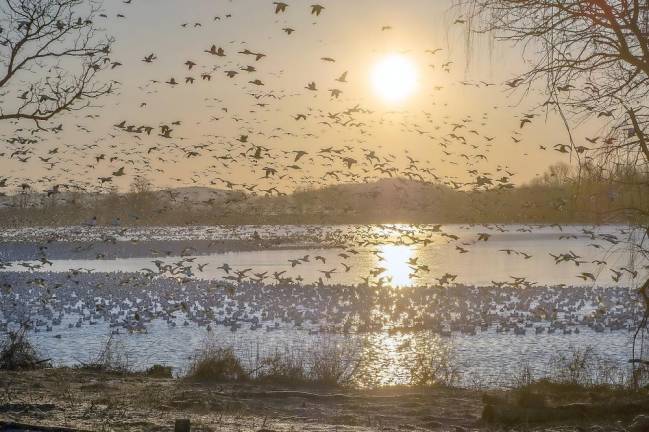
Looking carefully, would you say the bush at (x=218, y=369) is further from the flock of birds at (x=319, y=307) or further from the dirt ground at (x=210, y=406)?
the flock of birds at (x=319, y=307)

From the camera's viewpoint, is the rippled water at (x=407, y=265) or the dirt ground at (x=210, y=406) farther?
the rippled water at (x=407, y=265)

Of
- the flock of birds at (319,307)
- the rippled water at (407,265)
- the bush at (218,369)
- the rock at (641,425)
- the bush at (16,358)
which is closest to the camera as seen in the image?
the rock at (641,425)

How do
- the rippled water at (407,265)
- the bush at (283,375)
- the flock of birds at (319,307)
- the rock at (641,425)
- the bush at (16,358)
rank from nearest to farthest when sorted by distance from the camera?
the rock at (641,425)
the bush at (283,375)
the bush at (16,358)
the flock of birds at (319,307)
the rippled water at (407,265)

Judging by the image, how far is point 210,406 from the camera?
35.0ft

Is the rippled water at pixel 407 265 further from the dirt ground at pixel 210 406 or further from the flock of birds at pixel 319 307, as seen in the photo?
the dirt ground at pixel 210 406

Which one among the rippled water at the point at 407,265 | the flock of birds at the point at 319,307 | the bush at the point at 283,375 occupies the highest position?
the rippled water at the point at 407,265

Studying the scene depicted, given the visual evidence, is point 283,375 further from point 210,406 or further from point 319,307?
point 319,307

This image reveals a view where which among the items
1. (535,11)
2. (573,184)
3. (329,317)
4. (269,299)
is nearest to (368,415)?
(573,184)

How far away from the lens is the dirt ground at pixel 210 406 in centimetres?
909

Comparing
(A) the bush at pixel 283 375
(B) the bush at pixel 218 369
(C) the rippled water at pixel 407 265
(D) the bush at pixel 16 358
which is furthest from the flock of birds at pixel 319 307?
(A) the bush at pixel 283 375

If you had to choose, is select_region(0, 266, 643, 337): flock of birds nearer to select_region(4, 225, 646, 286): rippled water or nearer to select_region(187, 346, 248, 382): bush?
select_region(4, 225, 646, 286): rippled water

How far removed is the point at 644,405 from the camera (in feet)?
30.8

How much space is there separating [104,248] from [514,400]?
5510 centimetres

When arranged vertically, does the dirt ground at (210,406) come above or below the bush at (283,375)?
below
